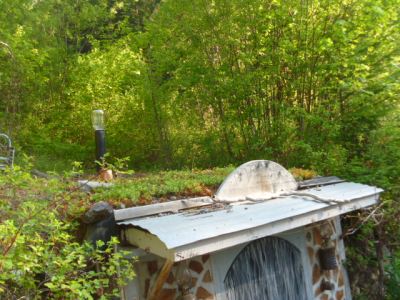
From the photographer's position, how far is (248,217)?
347 cm

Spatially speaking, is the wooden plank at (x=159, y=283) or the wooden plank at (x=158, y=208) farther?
the wooden plank at (x=158, y=208)

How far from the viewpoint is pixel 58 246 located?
123 inches

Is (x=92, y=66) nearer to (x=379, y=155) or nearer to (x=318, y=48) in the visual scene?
(x=318, y=48)

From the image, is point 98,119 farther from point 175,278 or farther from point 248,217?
point 248,217

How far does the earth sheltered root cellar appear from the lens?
3105 mm

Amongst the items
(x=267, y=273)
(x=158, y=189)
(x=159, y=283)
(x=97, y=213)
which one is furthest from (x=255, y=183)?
(x=97, y=213)

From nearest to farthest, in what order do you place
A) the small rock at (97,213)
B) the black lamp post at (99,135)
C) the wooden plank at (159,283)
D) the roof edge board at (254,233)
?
the roof edge board at (254,233)
the wooden plank at (159,283)
the small rock at (97,213)
the black lamp post at (99,135)

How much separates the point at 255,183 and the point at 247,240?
1.22 meters

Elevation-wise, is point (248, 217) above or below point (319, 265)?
above

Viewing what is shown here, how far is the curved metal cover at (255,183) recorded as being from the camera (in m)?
4.19

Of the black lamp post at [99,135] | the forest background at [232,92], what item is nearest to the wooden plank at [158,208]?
the black lamp post at [99,135]

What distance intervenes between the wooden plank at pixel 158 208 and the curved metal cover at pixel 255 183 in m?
0.25

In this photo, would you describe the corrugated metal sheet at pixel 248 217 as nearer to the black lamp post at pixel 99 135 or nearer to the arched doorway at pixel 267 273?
the arched doorway at pixel 267 273

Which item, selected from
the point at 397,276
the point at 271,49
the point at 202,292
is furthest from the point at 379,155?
the point at 202,292
